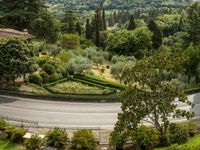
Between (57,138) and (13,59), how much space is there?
19.9 metres

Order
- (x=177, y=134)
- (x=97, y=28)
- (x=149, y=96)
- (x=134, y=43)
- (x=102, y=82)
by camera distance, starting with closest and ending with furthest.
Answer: (x=149, y=96), (x=177, y=134), (x=102, y=82), (x=134, y=43), (x=97, y=28)

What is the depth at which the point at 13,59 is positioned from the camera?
5788 centimetres

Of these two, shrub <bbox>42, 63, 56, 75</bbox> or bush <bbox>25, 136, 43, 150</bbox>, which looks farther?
shrub <bbox>42, 63, 56, 75</bbox>

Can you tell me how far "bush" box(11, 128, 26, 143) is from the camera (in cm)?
4280

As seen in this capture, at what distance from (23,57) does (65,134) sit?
64.6ft

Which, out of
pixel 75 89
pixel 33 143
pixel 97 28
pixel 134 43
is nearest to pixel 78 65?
pixel 75 89

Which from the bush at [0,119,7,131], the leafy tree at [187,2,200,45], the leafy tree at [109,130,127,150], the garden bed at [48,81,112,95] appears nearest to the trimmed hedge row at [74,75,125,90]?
the garden bed at [48,81,112,95]

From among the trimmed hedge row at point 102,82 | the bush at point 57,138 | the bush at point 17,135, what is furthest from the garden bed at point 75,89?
the bush at point 57,138

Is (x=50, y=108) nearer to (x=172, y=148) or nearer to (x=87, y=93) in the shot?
(x=87, y=93)

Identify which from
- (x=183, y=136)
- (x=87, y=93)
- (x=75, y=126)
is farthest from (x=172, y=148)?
(x=87, y=93)

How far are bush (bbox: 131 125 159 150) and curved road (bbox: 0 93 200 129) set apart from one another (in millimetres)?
8479

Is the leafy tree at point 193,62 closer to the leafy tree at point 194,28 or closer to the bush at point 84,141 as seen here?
the leafy tree at point 194,28

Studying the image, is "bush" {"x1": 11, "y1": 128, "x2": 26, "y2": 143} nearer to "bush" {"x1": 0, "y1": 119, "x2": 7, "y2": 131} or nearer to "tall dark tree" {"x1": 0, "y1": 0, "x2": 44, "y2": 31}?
"bush" {"x1": 0, "y1": 119, "x2": 7, "y2": 131}

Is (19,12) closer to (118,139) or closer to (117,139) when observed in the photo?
(118,139)
